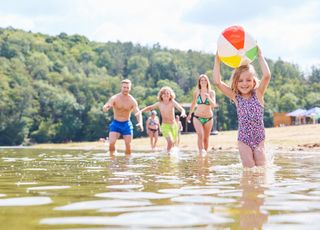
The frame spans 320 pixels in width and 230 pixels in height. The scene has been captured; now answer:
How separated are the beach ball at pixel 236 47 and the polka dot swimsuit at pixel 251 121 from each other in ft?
1.48

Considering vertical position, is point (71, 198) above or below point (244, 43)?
below

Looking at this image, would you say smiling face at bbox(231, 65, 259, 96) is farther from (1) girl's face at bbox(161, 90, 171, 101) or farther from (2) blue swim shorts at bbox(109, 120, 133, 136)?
(1) girl's face at bbox(161, 90, 171, 101)

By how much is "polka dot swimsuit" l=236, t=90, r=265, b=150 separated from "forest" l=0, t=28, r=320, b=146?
206 ft

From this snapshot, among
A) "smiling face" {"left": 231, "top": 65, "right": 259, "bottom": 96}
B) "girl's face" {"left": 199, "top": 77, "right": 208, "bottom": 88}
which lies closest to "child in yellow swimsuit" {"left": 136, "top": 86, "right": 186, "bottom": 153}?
"girl's face" {"left": 199, "top": 77, "right": 208, "bottom": 88}

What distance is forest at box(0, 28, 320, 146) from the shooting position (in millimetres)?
74750

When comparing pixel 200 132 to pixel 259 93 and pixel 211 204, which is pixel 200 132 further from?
pixel 211 204

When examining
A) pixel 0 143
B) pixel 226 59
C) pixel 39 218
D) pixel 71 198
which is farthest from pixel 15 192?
pixel 0 143

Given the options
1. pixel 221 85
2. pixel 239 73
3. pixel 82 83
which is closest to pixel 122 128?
pixel 221 85

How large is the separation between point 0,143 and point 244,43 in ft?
221

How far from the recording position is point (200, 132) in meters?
11.8

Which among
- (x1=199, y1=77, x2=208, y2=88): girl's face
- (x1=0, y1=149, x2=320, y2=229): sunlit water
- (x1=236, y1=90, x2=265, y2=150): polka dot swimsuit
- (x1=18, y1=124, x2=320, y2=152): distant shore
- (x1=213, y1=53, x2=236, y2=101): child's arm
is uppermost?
(x1=199, y1=77, x2=208, y2=88): girl's face

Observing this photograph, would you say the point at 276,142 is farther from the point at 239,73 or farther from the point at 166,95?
the point at 239,73

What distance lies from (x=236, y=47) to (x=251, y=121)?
984 mm

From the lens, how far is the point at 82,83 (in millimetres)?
91812
